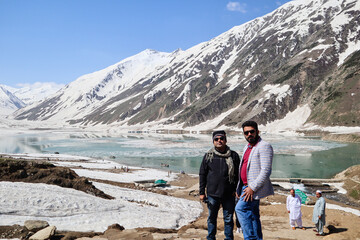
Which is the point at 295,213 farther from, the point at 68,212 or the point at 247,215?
the point at 68,212

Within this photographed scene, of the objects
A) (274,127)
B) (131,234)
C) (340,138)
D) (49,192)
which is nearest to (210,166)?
(131,234)

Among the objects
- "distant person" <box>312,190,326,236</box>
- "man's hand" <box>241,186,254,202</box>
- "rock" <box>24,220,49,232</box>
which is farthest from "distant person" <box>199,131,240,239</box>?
"rock" <box>24,220,49,232</box>

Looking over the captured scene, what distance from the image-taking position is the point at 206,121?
17050cm

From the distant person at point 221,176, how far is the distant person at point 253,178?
0.29m

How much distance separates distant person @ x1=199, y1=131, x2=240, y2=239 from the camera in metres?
6.50

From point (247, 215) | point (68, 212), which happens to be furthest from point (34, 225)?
point (247, 215)

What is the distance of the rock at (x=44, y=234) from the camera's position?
9.53m

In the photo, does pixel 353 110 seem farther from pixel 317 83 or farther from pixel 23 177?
pixel 23 177

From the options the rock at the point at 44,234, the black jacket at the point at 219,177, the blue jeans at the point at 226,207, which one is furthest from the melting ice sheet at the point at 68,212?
the black jacket at the point at 219,177

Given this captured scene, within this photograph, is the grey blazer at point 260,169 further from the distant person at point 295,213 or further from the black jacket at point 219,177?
the distant person at point 295,213

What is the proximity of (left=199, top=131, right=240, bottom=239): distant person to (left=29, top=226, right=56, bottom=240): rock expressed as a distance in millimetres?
6180

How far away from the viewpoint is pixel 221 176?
6.50 metres

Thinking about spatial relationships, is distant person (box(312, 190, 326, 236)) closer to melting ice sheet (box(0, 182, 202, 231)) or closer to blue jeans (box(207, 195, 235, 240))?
blue jeans (box(207, 195, 235, 240))

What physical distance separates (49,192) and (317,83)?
148512 mm
